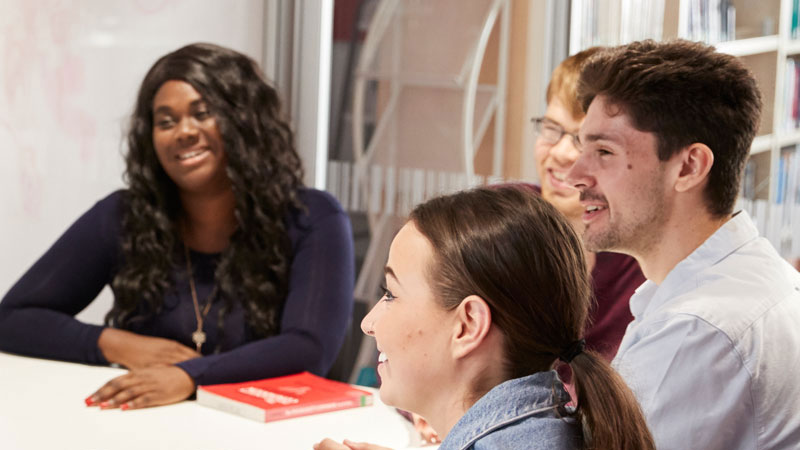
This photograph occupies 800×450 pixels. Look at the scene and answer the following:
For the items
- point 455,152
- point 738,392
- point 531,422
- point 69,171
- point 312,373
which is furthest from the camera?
point 455,152

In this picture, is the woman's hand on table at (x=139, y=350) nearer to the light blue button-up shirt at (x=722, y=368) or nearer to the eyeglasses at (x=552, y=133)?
the eyeglasses at (x=552, y=133)

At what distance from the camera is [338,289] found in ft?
7.80

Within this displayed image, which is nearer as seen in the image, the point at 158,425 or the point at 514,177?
the point at 158,425

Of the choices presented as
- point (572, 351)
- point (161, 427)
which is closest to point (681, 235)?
point (572, 351)

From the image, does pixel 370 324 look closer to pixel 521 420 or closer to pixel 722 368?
pixel 521 420

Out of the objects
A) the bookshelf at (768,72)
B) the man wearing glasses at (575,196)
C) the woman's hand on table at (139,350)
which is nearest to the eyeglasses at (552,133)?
the man wearing glasses at (575,196)

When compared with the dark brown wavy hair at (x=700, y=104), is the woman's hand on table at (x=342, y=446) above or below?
below

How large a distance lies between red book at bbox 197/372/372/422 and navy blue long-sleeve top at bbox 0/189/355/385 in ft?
0.58

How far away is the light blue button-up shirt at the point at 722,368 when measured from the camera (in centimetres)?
136

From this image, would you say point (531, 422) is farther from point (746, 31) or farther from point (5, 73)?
point (5, 73)

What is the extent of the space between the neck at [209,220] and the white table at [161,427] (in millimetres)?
612

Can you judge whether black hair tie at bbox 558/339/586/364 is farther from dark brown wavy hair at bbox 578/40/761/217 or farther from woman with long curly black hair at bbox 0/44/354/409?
woman with long curly black hair at bbox 0/44/354/409

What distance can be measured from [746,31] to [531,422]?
84.5 inches

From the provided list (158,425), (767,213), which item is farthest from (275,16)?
(158,425)
